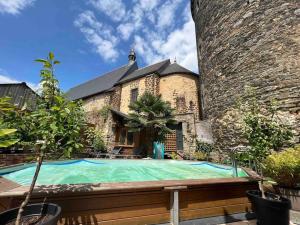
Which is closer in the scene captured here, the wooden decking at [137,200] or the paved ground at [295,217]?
the wooden decking at [137,200]

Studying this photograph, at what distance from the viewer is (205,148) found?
9898 millimetres

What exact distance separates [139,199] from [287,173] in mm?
2993

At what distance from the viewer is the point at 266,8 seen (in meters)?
7.92

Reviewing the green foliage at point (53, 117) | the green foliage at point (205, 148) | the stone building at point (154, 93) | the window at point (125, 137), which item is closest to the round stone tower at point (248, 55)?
the green foliage at point (205, 148)

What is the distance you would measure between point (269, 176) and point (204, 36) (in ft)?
31.8

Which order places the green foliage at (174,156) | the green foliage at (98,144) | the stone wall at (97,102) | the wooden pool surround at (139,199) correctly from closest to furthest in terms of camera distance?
the wooden pool surround at (139,199)
the green foliage at (174,156)
the green foliage at (98,144)
the stone wall at (97,102)

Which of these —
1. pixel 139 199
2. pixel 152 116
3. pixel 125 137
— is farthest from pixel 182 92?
pixel 139 199

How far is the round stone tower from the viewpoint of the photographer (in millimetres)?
6988

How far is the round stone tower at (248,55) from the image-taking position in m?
6.99

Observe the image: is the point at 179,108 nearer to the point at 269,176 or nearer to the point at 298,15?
the point at 298,15

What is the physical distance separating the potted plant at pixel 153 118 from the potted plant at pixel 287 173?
264 inches

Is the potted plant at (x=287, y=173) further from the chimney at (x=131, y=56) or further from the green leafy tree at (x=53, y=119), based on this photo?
the chimney at (x=131, y=56)

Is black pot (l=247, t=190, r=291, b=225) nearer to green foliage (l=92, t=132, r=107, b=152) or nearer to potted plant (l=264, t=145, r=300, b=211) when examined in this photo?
potted plant (l=264, t=145, r=300, b=211)

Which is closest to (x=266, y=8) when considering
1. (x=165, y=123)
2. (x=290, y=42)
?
(x=290, y=42)
